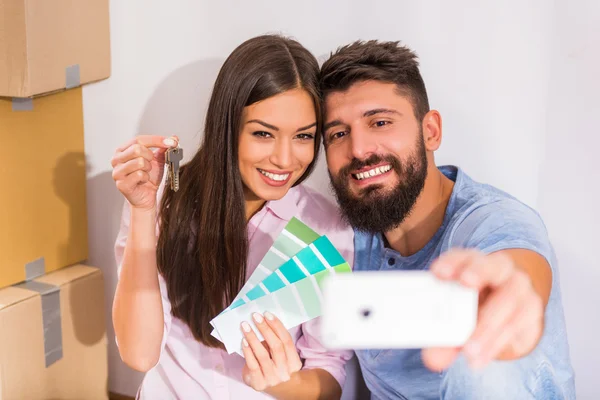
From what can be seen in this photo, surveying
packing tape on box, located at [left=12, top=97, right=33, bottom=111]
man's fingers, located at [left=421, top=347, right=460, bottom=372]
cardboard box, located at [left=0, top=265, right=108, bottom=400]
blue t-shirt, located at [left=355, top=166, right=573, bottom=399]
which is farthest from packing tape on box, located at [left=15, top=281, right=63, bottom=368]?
man's fingers, located at [left=421, top=347, right=460, bottom=372]

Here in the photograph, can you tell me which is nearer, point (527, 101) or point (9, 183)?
point (527, 101)

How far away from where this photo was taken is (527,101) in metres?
1.27

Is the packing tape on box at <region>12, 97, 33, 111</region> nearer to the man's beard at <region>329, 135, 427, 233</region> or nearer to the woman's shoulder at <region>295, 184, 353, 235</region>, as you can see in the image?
the woman's shoulder at <region>295, 184, 353, 235</region>

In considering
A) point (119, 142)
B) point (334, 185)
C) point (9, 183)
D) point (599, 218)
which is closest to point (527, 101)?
point (599, 218)

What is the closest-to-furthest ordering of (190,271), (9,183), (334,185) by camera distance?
1. (334,185)
2. (190,271)
3. (9,183)

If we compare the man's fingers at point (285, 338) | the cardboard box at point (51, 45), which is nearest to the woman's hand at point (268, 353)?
the man's fingers at point (285, 338)

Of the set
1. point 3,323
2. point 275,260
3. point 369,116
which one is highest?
point 369,116

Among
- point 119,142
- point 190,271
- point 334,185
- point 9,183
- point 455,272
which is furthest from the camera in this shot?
point 119,142

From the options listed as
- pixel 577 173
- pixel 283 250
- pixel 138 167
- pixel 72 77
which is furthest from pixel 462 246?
pixel 72 77

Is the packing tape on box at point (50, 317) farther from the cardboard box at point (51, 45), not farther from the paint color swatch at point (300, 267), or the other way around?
the paint color swatch at point (300, 267)

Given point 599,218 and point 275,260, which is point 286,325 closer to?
point 275,260

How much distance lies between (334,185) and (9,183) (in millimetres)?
773

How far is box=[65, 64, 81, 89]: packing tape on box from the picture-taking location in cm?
147

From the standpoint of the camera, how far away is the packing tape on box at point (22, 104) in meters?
1.42
